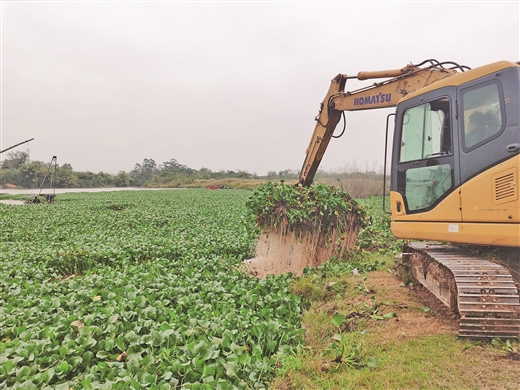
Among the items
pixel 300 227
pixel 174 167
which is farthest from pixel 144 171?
pixel 300 227

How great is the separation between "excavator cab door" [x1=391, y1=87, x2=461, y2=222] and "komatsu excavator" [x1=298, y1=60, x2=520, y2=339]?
0.04 ft

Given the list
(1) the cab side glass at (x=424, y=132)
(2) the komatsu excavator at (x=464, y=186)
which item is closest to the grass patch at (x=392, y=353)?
(2) the komatsu excavator at (x=464, y=186)

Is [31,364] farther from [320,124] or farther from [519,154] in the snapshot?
[320,124]

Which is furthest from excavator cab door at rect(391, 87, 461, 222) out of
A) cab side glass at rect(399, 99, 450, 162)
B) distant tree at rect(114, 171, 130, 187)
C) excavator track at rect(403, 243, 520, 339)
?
distant tree at rect(114, 171, 130, 187)

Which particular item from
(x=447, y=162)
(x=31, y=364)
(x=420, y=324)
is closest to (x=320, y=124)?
(x=447, y=162)

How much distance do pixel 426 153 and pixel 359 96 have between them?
2564mm

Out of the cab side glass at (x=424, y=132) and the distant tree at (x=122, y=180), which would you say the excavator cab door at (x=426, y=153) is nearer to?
the cab side glass at (x=424, y=132)

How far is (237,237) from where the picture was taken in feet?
29.2

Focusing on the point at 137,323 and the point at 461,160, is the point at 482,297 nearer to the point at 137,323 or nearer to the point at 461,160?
the point at 461,160

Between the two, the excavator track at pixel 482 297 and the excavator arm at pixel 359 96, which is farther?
the excavator arm at pixel 359 96

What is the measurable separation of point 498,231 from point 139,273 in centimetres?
492

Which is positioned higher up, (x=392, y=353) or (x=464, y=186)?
(x=464, y=186)

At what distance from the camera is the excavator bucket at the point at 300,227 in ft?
21.5

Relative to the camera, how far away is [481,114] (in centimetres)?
347
